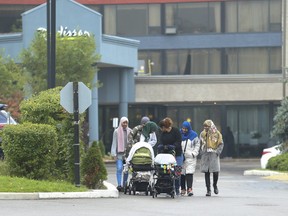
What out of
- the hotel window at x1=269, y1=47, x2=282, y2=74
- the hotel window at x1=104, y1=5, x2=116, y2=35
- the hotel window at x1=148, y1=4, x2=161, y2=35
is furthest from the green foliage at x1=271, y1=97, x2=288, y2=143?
the hotel window at x1=104, y1=5, x2=116, y2=35

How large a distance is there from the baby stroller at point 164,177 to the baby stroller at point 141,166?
0.39 meters

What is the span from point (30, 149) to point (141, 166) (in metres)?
2.46

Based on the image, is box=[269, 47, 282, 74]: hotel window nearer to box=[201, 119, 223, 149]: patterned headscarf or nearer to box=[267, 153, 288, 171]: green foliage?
box=[267, 153, 288, 171]: green foliage

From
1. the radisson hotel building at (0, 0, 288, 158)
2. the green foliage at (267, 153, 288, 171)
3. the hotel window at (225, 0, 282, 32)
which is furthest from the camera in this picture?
the hotel window at (225, 0, 282, 32)

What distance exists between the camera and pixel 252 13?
192ft

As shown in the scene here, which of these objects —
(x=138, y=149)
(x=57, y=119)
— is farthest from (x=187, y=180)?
(x=57, y=119)

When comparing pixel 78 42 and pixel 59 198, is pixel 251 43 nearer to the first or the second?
pixel 78 42

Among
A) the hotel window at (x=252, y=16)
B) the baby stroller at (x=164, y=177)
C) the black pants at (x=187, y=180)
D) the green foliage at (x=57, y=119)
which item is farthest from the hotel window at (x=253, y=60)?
the baby stroller at (x=164, y=177)

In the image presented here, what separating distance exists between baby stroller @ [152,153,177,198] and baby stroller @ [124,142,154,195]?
392 millimetres

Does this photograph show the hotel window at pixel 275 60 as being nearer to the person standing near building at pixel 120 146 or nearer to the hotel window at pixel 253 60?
the hotel window at pixel 253 60

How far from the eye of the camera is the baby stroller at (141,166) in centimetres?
2075

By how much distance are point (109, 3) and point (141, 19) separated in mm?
2244

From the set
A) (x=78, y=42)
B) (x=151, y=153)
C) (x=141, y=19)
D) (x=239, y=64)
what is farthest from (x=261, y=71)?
(x=151, y=153)

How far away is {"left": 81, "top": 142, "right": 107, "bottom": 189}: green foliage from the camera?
822 inches
